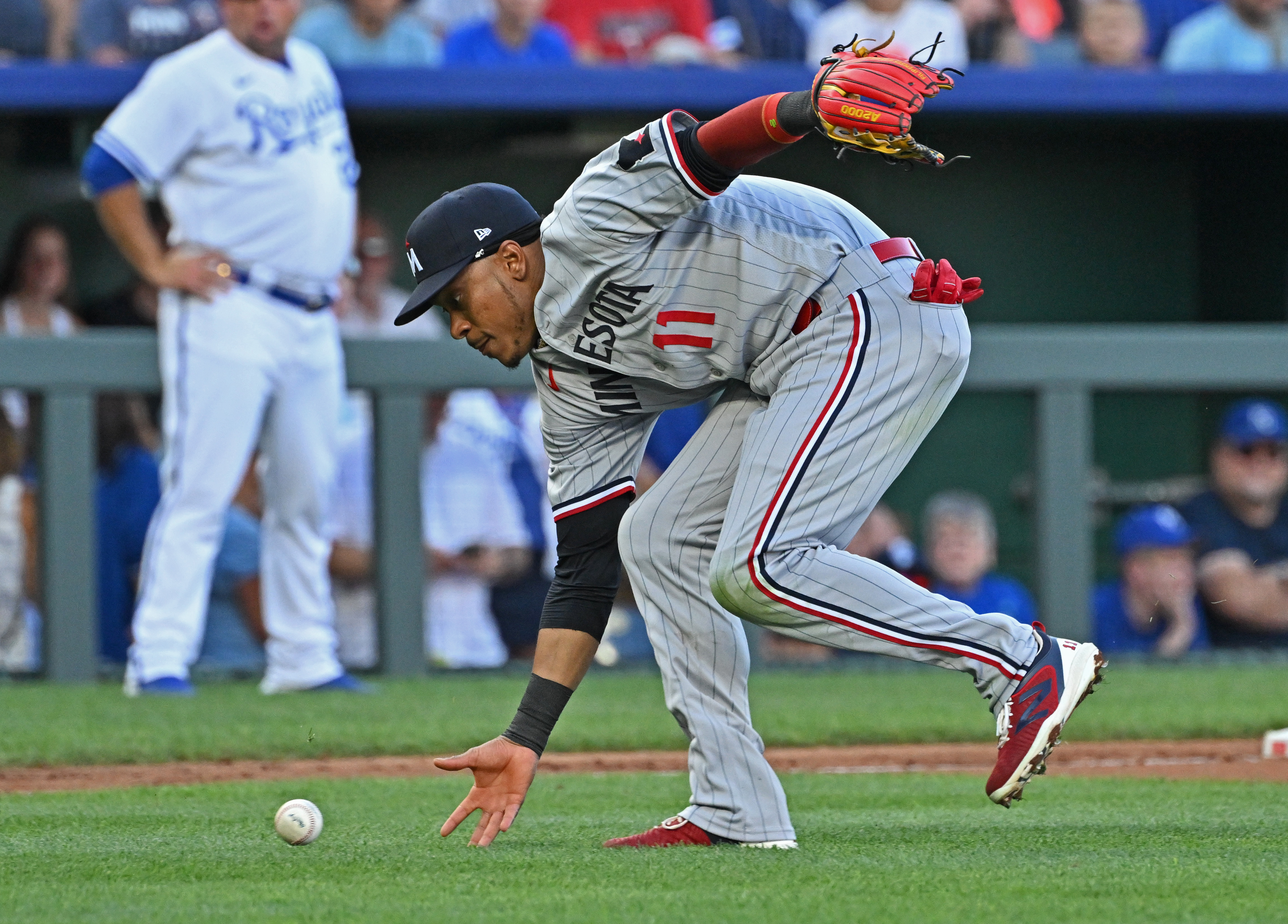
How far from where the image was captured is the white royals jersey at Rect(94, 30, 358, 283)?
5.93m

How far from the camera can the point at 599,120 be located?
8758 millimetres

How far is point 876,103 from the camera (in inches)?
111

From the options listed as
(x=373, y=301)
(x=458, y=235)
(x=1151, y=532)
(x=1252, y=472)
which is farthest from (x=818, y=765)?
(x=373, y=301)

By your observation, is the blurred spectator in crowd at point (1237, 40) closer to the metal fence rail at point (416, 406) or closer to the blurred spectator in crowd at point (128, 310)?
the metal fence rail at point (416, 406)

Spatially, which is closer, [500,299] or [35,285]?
[500,299]

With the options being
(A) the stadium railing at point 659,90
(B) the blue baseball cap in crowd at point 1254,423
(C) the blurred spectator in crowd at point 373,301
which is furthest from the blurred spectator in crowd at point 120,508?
(B) the blue baseball cap in crowd at point 1254,423

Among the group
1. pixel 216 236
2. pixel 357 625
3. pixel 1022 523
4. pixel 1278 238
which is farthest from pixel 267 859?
pixel 1278 238

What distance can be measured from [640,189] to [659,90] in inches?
218

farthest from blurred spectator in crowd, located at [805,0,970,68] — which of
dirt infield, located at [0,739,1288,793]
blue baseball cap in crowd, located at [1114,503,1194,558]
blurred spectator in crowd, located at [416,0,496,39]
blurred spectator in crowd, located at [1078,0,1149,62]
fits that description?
dirt infield, located at [0,739,1288,793]

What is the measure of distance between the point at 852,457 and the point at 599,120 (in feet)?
19.3

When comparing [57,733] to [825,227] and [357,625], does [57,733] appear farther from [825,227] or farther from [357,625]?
[825,227]

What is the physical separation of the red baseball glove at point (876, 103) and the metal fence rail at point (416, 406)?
443 cm

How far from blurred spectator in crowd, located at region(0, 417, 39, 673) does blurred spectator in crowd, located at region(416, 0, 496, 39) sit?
3.12 m

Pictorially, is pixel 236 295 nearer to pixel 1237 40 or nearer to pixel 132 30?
pixel 132 30
